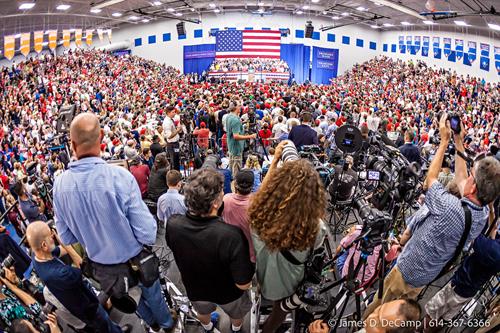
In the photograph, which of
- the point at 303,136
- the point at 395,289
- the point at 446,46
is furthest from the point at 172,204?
the point at 446,46

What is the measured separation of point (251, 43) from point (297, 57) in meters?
4.00

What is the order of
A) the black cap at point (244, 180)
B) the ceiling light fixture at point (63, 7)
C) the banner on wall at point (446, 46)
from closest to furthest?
the black cap at point (244, 180) → the ceiling light fixture at point (63, 7) → the banner on wall at point (446, 46)

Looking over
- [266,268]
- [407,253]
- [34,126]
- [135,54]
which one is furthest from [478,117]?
[135,54]

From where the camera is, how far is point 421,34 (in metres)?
22.8

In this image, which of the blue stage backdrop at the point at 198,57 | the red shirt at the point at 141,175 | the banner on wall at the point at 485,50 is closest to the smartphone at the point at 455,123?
the red shirt at the point at 141,175

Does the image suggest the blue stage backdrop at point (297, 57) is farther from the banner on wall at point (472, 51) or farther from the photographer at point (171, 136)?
the photographer at point (171, 136)

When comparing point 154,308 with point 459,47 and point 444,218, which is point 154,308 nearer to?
point 444,218

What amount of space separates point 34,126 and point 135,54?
1995cm

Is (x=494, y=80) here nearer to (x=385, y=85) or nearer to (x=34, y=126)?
(x=385, y=85)

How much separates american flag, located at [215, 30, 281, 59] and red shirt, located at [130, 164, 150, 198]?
71.6 ft

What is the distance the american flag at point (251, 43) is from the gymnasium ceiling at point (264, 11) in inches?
68.4

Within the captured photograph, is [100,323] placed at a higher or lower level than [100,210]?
lower

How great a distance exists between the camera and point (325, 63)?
27.0 metres

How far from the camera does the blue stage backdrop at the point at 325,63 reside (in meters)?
26.9
